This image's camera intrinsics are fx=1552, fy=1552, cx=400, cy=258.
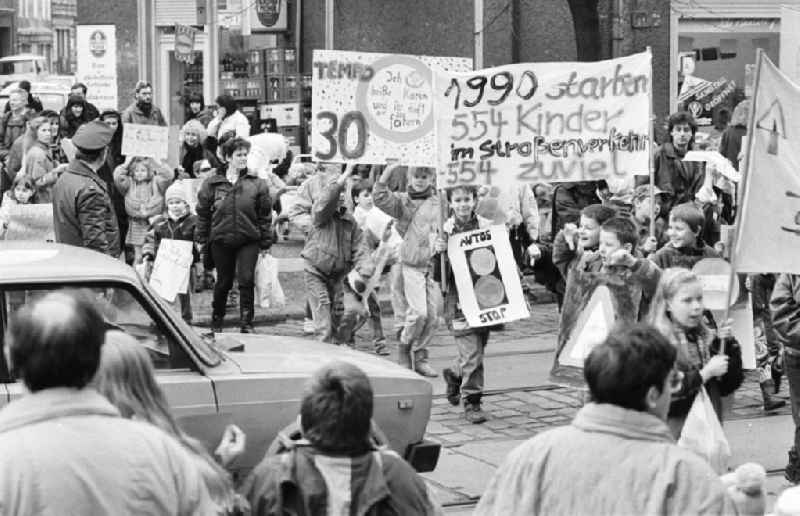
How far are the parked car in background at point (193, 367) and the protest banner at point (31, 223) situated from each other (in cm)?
656

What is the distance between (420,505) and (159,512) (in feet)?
3.33

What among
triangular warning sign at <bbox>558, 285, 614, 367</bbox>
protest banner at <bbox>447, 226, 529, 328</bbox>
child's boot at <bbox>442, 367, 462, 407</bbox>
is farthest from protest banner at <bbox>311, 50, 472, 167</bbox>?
triangular warning sign at <bbox>558, 285, 614, 367</bbox>

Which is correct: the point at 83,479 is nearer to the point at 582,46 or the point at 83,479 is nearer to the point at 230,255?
the point at 230,255

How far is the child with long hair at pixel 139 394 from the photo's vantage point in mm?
4637

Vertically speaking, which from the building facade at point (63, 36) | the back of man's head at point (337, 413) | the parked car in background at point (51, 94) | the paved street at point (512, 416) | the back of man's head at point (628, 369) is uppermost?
the building facade at point (63, 36)

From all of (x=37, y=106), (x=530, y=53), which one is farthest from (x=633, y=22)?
(x=37, y=106)

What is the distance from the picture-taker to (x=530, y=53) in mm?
24375

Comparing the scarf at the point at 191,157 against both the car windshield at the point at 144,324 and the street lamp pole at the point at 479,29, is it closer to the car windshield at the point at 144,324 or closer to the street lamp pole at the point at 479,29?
the street lamp pole at the point at 479,29

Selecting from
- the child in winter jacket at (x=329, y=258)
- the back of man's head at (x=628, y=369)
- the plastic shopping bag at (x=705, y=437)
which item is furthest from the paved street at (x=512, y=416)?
the back of man's head at (x=628, y=369)

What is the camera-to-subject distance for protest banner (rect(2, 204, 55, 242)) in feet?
44.2

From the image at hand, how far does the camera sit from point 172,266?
12266 mm

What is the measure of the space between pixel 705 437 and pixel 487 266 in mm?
4238

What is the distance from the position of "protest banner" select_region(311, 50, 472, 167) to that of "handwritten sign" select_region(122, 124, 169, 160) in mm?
3764

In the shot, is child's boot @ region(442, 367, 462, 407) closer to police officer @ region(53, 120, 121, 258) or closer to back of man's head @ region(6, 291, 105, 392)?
police officer @ region(53, 120, 121, 258)
